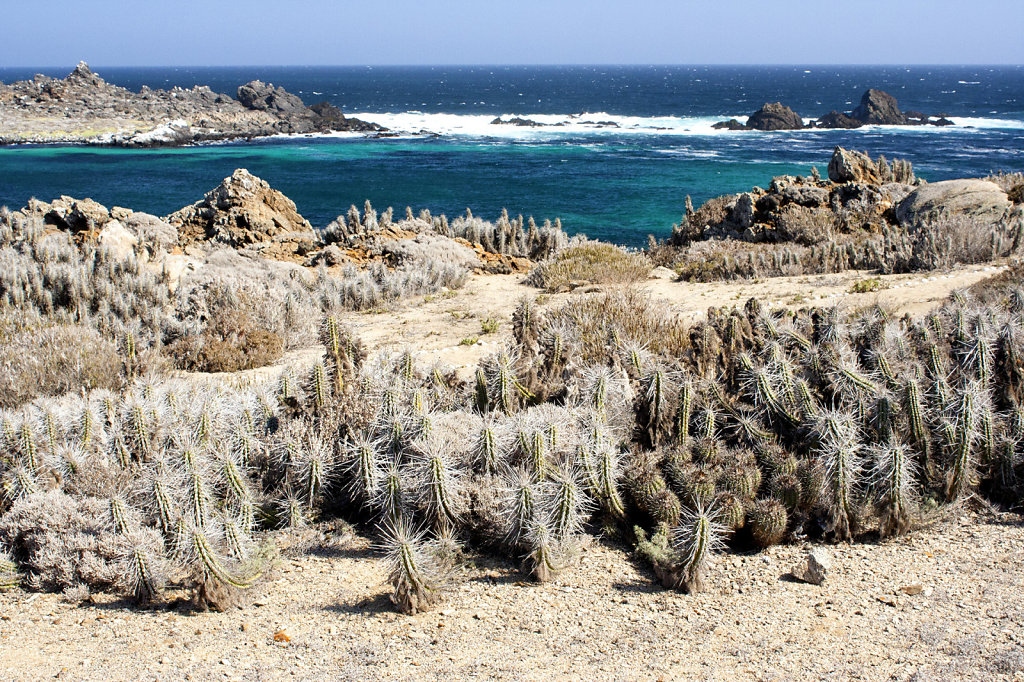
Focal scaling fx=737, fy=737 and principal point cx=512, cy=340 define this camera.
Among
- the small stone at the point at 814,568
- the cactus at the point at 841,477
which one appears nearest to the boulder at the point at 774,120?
the cactus at the point at 841,477

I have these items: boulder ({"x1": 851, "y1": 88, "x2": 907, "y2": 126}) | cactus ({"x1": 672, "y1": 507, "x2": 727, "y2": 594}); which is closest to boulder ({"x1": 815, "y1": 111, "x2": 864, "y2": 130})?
boulder ({"x1": 851, "y1": 88, "x2": 907, "y2": 126})

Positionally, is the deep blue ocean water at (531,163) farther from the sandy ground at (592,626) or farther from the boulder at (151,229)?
the sandy ground at (592,626)

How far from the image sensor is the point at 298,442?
479cm

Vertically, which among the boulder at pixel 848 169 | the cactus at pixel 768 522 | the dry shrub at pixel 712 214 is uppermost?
the boulder at pixel 848 169

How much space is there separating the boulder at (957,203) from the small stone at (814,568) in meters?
9.88

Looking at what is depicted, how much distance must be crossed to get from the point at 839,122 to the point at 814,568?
67628 mm

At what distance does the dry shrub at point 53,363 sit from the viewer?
596 centimetres

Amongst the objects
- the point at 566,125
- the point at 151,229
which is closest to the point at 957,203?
the point at 151,229

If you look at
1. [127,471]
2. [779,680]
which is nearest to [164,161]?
[127,471]

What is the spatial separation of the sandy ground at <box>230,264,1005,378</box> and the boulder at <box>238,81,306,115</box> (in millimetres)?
66230

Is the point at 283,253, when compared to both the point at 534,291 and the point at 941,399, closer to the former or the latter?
the point at 534,291

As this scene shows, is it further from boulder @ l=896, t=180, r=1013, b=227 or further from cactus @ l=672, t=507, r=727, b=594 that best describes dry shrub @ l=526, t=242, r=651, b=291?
cactus @ l=672, t=507, r=727, b=594

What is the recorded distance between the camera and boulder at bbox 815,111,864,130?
62.3 meters

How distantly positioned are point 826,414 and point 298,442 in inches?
132
